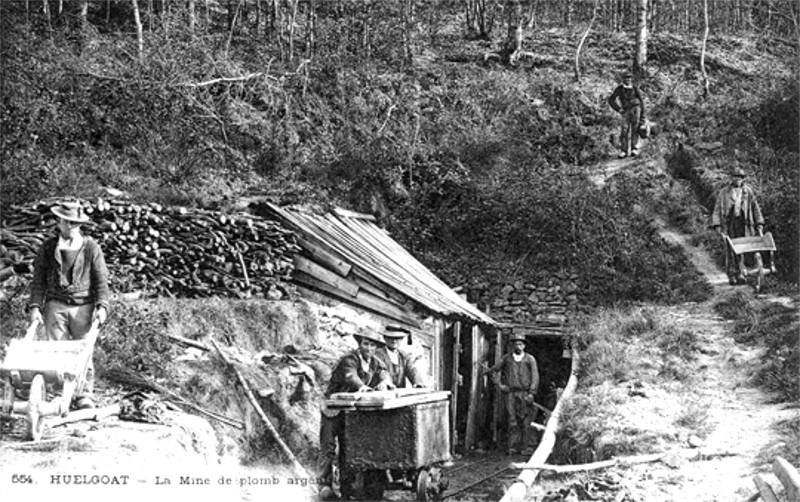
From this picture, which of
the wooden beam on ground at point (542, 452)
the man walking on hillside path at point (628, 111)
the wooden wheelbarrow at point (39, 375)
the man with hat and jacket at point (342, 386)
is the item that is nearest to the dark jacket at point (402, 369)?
the man with hat and jacket at point (342, 386)

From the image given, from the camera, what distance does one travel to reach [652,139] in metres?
22.4

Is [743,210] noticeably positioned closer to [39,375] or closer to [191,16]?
[39,375]

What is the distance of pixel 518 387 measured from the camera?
15719 millimetres

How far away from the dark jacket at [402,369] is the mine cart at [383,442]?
75 centimetres

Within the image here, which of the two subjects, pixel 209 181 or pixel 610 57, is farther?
pixel 610 57

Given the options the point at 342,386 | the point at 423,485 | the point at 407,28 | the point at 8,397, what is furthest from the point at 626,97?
the point at 8,397

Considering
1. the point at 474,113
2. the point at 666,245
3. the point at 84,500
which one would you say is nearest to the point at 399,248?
the point at 666,245

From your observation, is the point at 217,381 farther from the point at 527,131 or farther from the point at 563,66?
the point at 563,66

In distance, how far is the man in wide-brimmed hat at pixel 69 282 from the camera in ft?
26.8

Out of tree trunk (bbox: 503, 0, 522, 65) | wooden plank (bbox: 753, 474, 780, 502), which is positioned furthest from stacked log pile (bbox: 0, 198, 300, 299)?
tree trunk (bbox: 503, 0, 522, 65)

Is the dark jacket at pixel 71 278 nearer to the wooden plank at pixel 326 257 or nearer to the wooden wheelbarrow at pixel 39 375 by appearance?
the wooden wheelbarrow at pixel 39 375

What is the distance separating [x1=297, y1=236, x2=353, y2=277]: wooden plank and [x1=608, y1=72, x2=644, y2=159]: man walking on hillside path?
982 centimetres

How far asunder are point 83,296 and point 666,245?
13.1m

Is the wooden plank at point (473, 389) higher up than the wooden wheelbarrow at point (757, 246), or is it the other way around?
the wooden wheelbarrow at point (757, 246)
